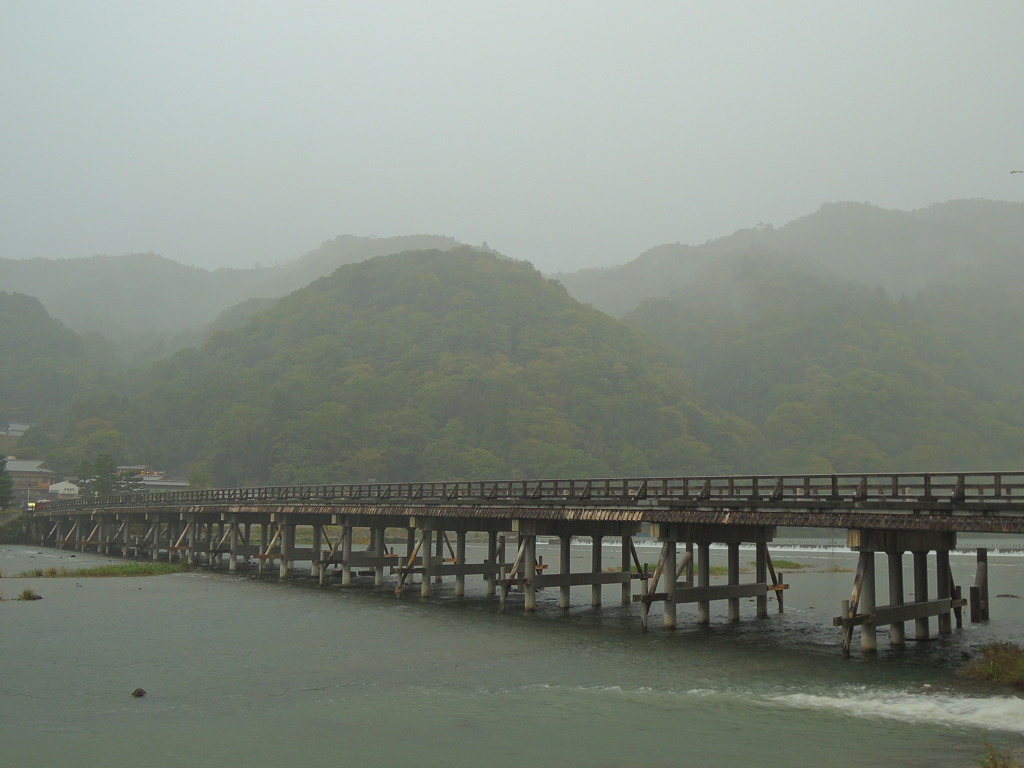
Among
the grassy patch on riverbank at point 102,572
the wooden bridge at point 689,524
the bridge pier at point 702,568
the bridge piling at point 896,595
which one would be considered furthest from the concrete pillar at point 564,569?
the grassy patch on riverbank at point 102,572

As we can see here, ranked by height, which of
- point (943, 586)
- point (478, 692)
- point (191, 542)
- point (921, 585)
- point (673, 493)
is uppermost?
point (673, 493)

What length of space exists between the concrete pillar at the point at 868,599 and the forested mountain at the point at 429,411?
4639 inches

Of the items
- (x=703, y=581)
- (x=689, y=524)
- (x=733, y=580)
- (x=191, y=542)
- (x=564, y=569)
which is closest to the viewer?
(x=689, y=524)

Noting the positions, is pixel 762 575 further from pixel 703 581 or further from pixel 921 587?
A: pixel 921 587

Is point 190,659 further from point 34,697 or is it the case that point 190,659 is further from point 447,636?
point 447,636

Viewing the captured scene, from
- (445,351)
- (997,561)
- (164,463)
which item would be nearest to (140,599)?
(997,561)

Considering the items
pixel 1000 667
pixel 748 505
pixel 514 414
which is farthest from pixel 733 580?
pixel 514 414

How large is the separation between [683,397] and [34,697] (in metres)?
160

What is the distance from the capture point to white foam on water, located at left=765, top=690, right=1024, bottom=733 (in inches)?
746

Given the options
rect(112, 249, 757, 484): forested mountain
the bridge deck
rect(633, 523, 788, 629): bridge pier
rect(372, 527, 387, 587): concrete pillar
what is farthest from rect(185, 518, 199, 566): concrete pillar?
rect(112, 249, 757, 484): forested mountain

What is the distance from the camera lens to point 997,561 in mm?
75812

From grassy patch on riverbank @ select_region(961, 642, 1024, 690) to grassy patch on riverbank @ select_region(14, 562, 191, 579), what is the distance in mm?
47676

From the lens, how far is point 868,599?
81.7ft

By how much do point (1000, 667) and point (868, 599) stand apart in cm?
341
